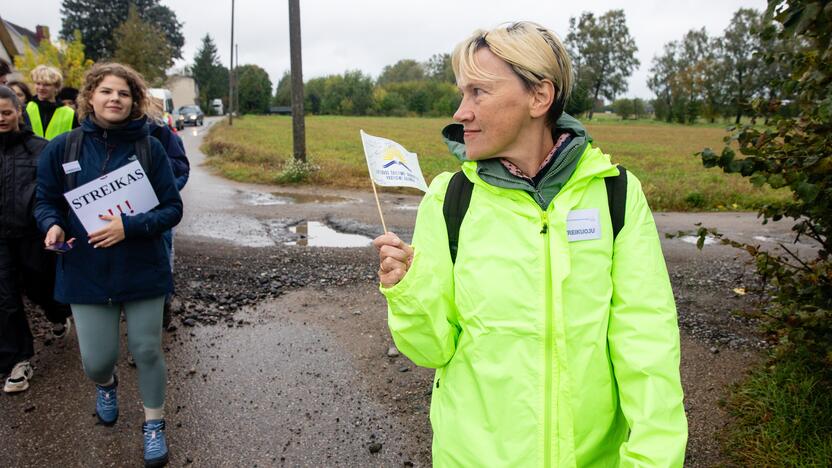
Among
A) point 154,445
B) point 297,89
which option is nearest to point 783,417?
point 154,445

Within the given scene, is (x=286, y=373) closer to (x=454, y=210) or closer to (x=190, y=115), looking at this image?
(x=454, y=210)

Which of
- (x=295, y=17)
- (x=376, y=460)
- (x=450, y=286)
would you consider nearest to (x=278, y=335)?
(x=376, y=460)

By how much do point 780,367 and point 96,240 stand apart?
4.02 meters

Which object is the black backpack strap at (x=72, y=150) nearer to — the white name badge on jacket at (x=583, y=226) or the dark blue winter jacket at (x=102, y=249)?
the dark blue winter jacket at (x=102, y=249)

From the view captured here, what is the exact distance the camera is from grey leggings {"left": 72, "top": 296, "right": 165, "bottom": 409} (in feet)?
10.7

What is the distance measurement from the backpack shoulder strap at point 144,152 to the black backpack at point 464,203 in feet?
7.46

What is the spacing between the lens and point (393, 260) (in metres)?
1.76

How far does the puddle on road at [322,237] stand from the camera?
8344 millimetres

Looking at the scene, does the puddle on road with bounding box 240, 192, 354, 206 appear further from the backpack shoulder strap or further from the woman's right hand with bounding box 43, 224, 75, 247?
the woman's right hand with bounding box 43, 224, 75, 247

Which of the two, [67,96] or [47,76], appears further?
[67,96]

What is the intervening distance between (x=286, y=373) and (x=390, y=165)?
8.66 ft

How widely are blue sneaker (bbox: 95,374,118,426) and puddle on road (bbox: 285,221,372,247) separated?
4.63 metres

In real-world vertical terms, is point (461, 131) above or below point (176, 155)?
above

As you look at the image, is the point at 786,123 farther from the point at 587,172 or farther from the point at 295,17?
the point at 295,17
